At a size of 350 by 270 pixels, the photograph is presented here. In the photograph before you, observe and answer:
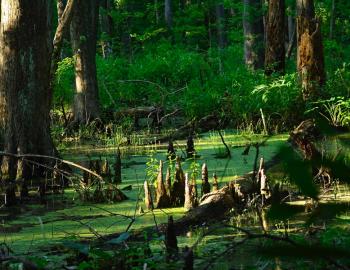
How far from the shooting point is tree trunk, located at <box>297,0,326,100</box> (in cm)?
1175

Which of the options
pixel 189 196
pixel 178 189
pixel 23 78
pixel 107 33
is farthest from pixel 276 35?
pixel 107 33

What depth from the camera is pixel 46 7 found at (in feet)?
29.0

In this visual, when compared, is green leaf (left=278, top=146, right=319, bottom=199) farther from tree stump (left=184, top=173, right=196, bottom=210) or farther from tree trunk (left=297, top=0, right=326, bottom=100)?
tree trunk (left=297, top=0, right=326, bottom=100)

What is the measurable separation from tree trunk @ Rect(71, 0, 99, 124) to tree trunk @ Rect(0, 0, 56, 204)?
442 cm

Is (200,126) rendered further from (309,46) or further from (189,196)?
(189,196)

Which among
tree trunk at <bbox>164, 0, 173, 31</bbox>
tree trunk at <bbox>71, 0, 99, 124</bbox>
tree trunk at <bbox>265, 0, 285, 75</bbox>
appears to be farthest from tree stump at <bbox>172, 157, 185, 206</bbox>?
tree trunk at <bbox>164, 0, 173, 31</bbox>

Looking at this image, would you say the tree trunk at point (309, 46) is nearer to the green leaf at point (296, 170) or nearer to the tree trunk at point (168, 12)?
the green leaf at point (296, 170)

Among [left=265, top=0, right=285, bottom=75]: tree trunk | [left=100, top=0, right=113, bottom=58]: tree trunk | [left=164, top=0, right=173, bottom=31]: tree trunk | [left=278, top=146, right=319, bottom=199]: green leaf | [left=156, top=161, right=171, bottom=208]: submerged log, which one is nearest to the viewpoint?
[left=278, top=146, right=319, bottom=199]: green leaf

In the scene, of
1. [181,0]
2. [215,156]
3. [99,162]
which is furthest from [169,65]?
[181,0]

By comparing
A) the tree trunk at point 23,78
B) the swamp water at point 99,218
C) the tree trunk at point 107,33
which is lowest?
the swamp water at point 99,218

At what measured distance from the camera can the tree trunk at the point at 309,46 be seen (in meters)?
11.8

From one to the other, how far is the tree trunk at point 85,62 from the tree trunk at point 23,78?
442 cm

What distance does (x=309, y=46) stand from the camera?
38.8 ft

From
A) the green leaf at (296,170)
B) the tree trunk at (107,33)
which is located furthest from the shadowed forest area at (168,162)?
the tree trunk at (107,33)
